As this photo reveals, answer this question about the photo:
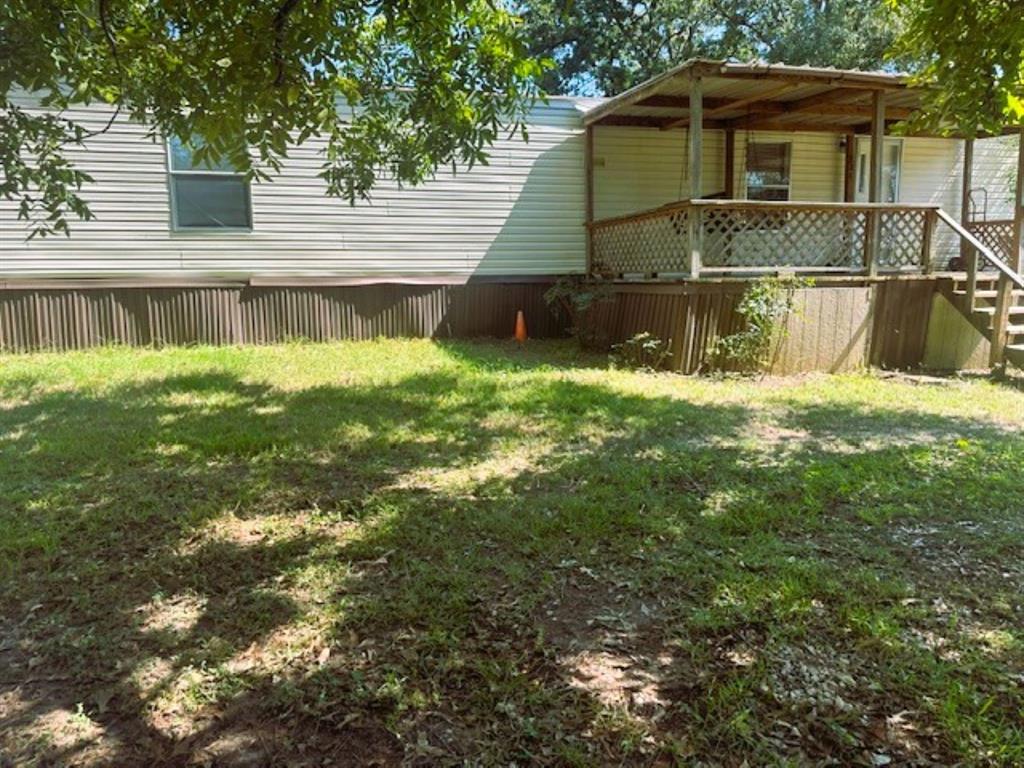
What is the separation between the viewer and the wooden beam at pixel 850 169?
11.4 m

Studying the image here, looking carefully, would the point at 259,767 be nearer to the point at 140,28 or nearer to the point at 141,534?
the point at 141,534

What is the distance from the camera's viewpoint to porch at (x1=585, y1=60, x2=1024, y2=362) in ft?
26.1

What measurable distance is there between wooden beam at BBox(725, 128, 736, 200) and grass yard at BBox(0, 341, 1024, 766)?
627cm

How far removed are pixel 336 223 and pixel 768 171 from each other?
6641 millimetres

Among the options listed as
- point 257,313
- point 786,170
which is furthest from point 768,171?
point 257,313

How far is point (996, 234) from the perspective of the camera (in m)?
11.1

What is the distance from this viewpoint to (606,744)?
215cm

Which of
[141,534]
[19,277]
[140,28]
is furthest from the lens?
[19,277]

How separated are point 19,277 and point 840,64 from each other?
700 inches

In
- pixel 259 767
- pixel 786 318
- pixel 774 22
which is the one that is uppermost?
pixel 774 22

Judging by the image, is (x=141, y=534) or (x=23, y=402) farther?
(x=23, y=402)

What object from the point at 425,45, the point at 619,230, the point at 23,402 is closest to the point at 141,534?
the point at 425,45

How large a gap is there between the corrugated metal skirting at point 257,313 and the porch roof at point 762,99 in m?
2.83

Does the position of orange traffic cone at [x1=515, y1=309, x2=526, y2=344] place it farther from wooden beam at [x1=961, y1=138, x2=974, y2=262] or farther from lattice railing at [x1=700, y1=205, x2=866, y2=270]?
wooden beam at [x1=961, y1=138, x2=974, y2=262]
